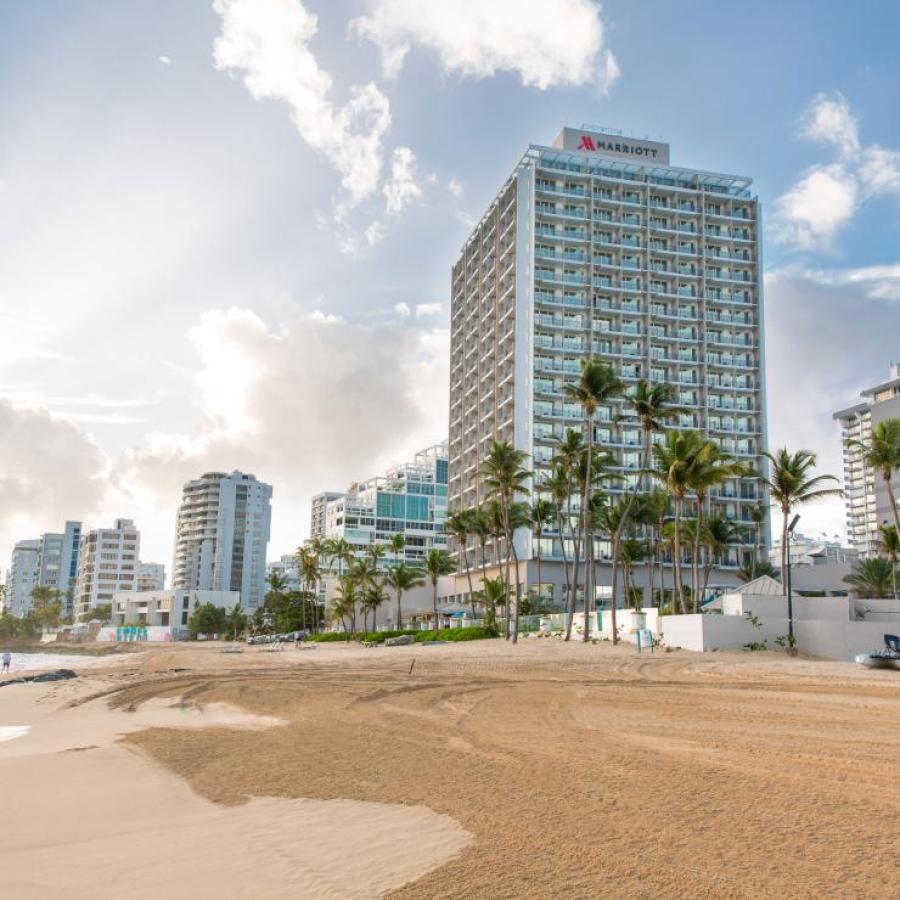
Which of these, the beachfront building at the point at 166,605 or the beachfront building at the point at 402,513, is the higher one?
the beachfront building at the point at 402,513

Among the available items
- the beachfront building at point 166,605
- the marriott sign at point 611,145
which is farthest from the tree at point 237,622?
the marriott sign at point 611,145

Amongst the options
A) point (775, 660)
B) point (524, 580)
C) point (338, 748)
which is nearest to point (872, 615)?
point (775, 660)

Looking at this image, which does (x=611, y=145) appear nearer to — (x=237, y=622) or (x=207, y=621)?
(x=237, y=622)

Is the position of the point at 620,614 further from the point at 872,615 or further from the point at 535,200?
the point at 535,200

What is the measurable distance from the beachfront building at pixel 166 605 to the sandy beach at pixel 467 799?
149321mm

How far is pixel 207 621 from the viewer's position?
491 ft

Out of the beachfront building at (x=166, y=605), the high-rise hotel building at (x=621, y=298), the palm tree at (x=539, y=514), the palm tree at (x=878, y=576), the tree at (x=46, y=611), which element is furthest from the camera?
the tree at (x=46, y=611)

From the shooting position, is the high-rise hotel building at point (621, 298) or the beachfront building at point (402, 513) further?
the beachfront building at point (402, 513)

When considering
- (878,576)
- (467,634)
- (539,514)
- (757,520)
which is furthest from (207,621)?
(878,576)

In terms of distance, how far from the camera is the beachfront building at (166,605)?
166 meters

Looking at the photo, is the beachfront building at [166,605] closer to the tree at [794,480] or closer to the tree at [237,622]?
the tree at [237,622]

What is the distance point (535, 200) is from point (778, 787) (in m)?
103

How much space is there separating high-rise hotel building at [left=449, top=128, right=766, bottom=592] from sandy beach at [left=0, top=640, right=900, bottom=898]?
3230 inches

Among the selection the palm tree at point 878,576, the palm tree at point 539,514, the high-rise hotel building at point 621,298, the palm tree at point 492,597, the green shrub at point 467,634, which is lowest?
the green shrub at point 467,634
